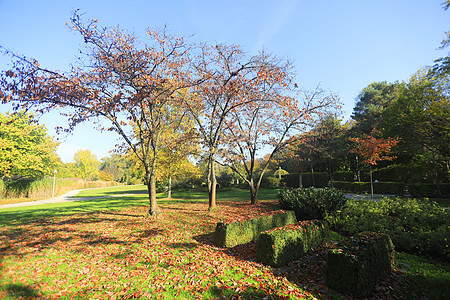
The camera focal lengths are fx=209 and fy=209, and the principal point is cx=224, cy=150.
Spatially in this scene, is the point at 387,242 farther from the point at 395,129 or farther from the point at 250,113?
the point at 395,129

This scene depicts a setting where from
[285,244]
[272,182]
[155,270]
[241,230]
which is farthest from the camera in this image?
[272,182]

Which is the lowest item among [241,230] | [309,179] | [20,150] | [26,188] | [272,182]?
[241,230]

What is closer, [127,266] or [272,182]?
[127,266]

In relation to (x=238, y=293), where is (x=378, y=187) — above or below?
above

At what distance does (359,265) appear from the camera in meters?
3.92

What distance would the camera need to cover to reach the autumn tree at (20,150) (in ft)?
70.0

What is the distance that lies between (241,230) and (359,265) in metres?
3.68

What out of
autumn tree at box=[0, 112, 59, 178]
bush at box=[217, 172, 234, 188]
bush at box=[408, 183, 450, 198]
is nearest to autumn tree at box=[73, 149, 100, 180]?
autumn tree at box=[0, 112, 59, 178]

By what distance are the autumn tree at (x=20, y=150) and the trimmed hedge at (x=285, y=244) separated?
945 inches

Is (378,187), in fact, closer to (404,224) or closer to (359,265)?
(404,224)

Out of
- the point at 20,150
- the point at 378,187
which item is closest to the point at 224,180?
the point at 378,187

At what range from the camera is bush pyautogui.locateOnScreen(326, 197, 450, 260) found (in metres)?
5.93

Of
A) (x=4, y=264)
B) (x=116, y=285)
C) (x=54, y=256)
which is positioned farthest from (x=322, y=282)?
(x=4, y=264)

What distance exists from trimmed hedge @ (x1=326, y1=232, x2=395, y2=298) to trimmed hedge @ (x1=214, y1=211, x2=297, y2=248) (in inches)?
120
